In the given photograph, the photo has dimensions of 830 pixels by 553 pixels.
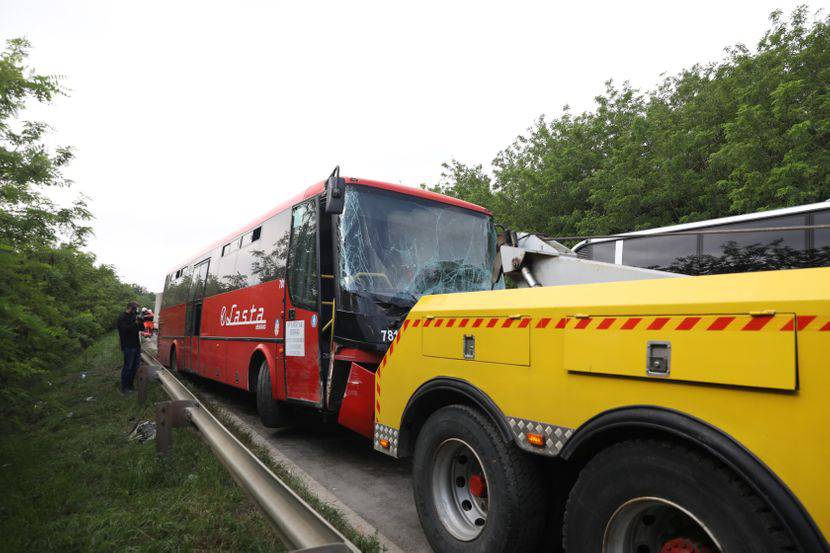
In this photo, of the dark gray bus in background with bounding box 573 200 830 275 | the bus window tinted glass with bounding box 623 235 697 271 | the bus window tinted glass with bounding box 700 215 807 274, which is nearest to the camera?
the dark gray bus in background with bounding box 573 200 830 275

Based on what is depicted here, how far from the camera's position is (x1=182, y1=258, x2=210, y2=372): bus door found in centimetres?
1073

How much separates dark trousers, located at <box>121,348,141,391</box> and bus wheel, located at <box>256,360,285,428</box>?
15.6ft

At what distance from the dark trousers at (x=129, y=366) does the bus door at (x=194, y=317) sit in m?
1.14

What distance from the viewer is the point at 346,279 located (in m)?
4.99

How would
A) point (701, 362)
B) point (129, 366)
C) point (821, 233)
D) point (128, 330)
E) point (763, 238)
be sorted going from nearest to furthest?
point (701, 362), point (821, 233), point (763, 238), point (129, 366), point (128, 330)

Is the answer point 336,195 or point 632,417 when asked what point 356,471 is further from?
point 632,417

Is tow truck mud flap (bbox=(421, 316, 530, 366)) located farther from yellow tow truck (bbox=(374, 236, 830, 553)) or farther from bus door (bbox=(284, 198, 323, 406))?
bus door (bbox=(284, 198, 323, 406))

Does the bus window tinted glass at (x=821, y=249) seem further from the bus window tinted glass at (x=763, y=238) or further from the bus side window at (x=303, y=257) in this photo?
the bus side window at (x=303, y=257)

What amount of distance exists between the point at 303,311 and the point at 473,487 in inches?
133

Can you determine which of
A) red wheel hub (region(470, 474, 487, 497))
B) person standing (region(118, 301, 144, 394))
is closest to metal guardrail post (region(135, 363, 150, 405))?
person standing (region(118, 301, 144, 394))

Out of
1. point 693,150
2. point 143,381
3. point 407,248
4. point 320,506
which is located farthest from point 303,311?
point 693,150

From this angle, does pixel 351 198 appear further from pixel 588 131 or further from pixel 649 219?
pixel 588 131

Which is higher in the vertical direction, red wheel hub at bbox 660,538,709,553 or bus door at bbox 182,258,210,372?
bus door at bbox 182,258,210,372

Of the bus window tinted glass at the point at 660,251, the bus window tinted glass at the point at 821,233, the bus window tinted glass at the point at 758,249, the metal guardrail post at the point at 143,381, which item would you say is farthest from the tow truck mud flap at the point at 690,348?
the metal guardrail post at the point at 143,381
